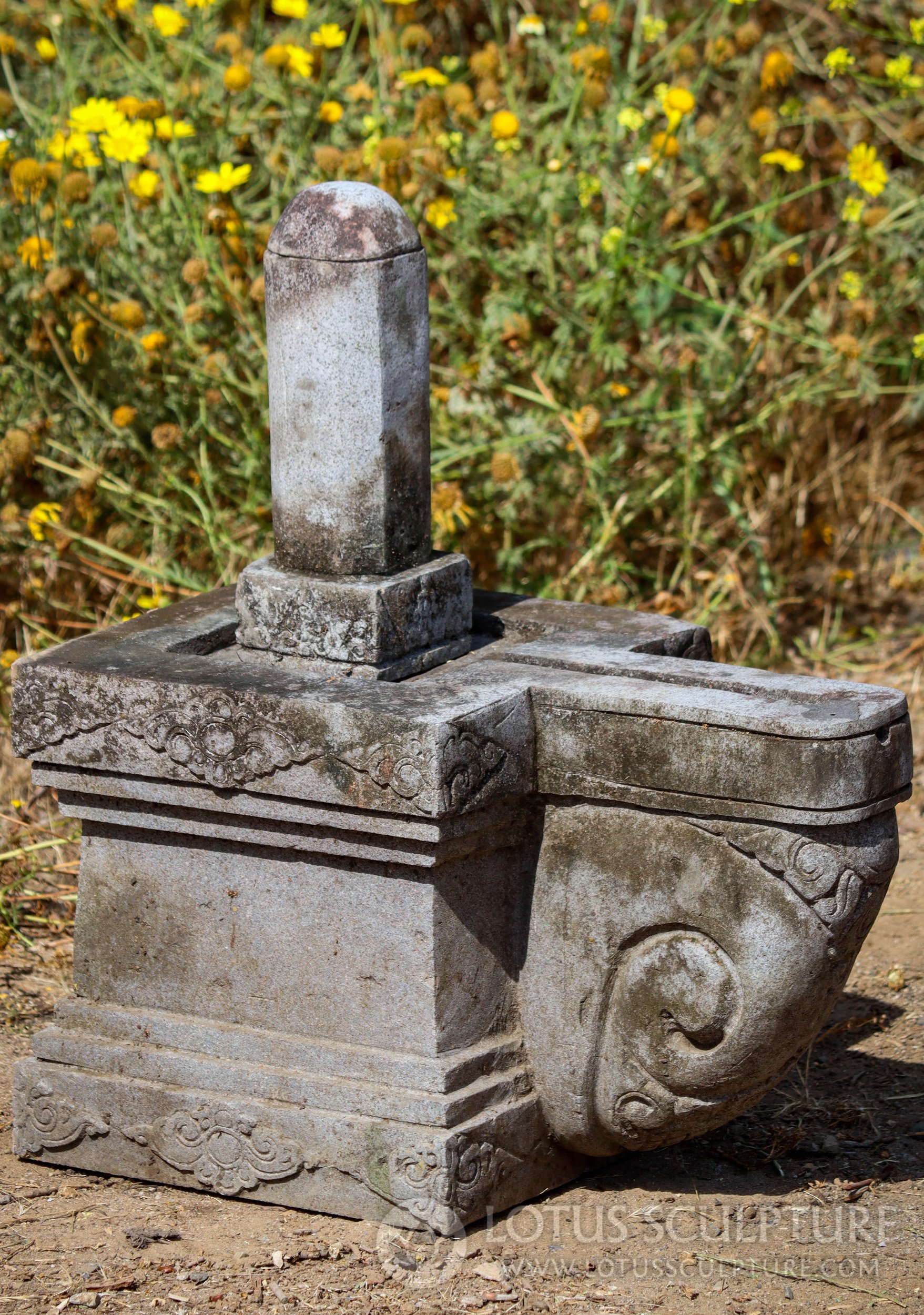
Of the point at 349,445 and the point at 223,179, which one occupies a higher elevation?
the point at 223,179

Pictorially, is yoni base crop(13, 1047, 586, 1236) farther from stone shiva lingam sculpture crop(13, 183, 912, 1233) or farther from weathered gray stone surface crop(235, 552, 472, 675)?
weathered gray stone surface crop(235, 552, 472, 675)

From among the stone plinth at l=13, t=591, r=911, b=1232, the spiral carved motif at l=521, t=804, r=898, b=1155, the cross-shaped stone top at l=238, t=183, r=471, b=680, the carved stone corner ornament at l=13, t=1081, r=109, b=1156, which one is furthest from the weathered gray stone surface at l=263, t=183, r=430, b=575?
the carved stone corner ornament at l=13, t=1081, r=109, b=1156

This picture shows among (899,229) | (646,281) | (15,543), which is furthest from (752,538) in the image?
(15,543)

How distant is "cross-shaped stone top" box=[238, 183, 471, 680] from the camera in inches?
116

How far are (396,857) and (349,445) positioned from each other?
762 mm

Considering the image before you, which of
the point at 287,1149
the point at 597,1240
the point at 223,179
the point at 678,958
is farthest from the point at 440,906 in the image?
the point at 223,179

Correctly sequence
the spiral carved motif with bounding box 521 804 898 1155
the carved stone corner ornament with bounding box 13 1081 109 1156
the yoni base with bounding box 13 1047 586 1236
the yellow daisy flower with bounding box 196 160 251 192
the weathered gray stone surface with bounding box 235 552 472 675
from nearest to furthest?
the spiral carved motif with bounding box 521 804 898 1155 → the yoni base with bounding box 13 1047 586 1236 → the weathered gray stone surface with bounding box 235 552 472 675 → the carved stone corner ornament with bounding box 13 1081 109 1156 → the yellow daisy flower with bounding box 196 160 251 192

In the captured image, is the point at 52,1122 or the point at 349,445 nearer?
the point at 349,445

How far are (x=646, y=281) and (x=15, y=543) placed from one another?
2.15 m

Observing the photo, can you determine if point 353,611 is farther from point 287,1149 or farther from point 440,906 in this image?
point 287,1149

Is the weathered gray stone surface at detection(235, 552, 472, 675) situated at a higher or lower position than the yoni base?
higher

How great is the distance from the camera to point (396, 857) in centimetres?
281

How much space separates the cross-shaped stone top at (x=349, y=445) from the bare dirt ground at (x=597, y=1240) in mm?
1045

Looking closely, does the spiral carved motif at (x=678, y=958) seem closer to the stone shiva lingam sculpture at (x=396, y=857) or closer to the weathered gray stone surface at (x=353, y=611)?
the stone shiva lingam sculpture at (x=396, y=857)
